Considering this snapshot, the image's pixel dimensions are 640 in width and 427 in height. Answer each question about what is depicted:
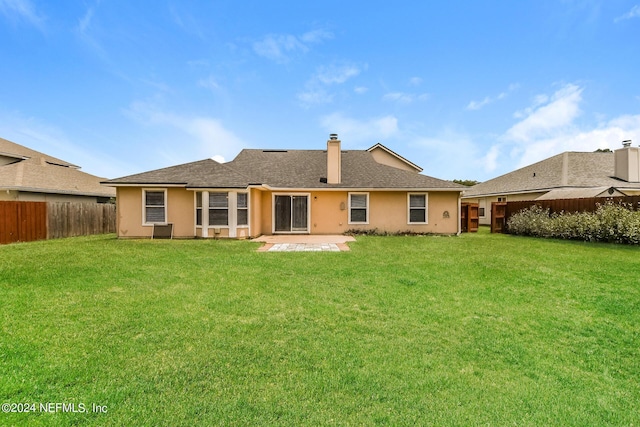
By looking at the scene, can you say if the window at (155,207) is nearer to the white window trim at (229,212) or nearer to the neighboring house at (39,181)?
the white window trim at (229,212)

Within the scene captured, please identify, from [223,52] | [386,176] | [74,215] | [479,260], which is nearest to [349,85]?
[386,176]

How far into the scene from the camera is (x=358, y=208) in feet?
53.2

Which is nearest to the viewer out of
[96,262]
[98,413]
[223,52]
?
[98,413]

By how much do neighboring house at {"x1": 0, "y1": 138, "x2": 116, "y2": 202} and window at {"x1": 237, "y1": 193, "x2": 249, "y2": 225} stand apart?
11.3 m

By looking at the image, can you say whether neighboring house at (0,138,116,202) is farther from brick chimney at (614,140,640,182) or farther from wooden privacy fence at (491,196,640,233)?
brick chimney at (614,140,640,182)

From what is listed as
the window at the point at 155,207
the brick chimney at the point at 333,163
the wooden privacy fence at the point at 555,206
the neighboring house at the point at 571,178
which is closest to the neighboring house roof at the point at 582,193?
the neighboring house at the point at 571,178

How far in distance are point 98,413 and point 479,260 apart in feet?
29.9

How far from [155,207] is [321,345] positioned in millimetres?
12638

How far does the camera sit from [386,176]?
1712 cm

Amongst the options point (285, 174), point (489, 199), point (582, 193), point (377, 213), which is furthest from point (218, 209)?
point (489, 199)

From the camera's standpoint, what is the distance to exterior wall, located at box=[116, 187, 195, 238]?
13.8m

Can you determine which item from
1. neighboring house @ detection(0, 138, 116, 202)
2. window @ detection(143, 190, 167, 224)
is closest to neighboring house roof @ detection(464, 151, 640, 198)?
window @ detection(143, 190, 167, 224)

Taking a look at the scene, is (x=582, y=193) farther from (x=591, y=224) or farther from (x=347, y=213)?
(x=347, y=213)

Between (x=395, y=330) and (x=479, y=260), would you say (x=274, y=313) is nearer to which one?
(x=395, y=330)
